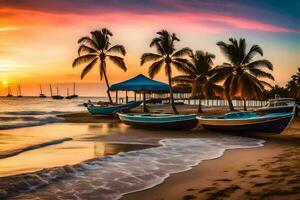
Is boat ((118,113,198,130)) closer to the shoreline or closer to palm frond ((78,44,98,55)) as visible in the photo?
the shoreline

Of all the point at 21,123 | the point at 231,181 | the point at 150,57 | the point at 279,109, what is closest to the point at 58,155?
the point at 231,181

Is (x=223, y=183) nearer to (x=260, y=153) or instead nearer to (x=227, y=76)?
(x=260, y=153)

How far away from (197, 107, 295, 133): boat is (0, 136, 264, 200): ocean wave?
5.93 metres

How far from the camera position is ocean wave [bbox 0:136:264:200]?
26.9ft

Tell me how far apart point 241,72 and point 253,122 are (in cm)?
1642

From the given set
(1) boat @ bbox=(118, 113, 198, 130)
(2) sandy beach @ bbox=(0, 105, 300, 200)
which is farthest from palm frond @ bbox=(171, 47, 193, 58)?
(2) sandy beach @ bbox=(0, 105, 300, 200)

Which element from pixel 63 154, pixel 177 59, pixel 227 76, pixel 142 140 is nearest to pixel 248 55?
pixel 227 76

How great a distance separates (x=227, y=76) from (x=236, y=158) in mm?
24594

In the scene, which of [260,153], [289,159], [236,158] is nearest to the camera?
[289,159]

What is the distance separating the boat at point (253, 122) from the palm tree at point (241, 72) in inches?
501

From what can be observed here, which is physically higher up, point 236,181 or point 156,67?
point 156,67

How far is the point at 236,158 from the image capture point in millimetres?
12609

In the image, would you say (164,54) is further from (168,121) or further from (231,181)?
(231,181)

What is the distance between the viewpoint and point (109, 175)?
10.0 meters
